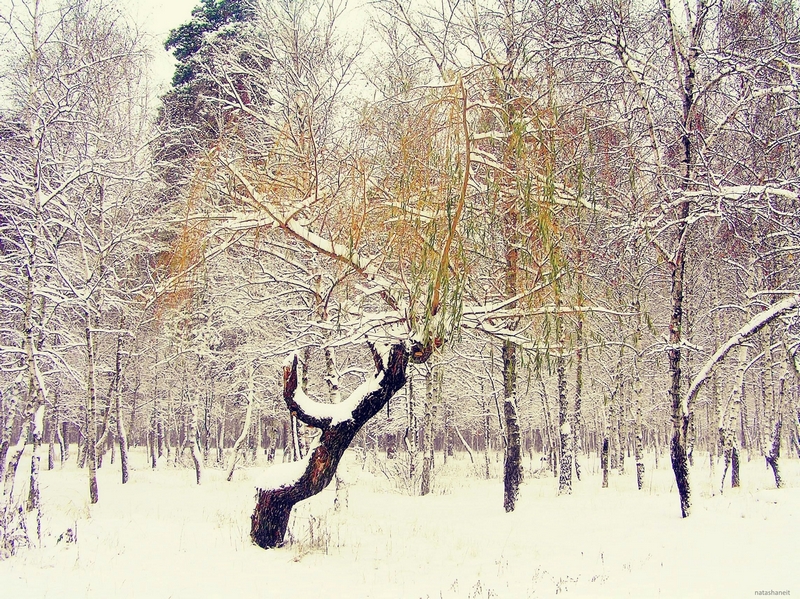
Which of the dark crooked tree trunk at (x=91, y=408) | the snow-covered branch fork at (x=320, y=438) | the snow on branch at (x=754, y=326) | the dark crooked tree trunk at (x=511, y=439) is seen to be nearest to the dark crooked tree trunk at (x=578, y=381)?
the dark crooked tree trunk at (x=511, y=439)

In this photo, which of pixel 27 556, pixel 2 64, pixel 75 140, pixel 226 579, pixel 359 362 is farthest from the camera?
pixel 359 362

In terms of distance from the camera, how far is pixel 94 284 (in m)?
12.7

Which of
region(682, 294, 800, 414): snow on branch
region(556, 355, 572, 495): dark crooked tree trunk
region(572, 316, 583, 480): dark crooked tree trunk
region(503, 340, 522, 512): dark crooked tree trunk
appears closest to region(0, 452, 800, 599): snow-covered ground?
region(503, 340, 522, 512): dark crooked tree trunk

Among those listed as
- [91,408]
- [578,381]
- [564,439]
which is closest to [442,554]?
[578,381]

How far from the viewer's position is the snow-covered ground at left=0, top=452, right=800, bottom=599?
5.91 metres

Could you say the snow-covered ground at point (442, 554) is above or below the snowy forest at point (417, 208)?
below

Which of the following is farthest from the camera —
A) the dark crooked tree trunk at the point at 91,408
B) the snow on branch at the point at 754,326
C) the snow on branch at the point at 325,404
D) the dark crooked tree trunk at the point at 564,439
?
the dark crooked tree trunk at the point at 564,439

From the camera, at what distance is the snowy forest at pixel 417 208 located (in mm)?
6648

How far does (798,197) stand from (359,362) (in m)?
20.2

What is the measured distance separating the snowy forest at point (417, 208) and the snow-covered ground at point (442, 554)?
16 centimetres

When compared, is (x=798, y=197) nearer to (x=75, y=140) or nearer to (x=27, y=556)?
(x=27, y=556)

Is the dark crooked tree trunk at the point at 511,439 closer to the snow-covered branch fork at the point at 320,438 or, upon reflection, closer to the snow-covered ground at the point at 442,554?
the snow-covered ground at the point at 442,554

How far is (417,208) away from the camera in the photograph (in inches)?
249

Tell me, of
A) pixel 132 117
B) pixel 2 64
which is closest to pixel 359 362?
pixel 132 117
